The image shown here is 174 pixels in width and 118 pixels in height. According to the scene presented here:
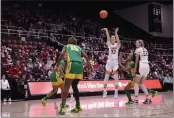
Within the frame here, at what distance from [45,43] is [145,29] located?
13677 millimetres

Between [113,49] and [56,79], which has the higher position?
[113,49]

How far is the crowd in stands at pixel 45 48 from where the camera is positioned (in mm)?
18234

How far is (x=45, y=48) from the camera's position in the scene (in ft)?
72.6

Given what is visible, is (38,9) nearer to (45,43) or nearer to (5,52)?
(45,43)

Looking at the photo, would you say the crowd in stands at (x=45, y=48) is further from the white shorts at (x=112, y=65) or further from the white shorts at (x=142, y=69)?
the white shorts at (x=142, y=69)

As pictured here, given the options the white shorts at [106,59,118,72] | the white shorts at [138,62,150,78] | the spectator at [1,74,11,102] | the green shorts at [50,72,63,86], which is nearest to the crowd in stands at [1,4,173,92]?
the spectator at [1,74,11,102]

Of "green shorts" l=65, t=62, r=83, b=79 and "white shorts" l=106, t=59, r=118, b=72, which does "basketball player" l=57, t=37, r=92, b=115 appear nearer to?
"green shorts" l=65, t=62, r=83, b=79

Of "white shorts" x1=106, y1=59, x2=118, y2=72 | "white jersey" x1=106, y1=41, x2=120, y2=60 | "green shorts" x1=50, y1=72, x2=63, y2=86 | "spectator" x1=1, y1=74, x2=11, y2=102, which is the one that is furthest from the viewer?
"spectator" x1=1, y1=74, x2=11, y2=102

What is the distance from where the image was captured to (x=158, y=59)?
2842 centimetres

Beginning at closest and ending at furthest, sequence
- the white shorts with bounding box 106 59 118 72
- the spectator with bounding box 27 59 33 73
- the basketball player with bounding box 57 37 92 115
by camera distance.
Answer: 1. the basketball player with bounding box 57 37 92 115
2. the white shorts with bounding box 106 59 118 72
3. the spectator with bounding box 27 59 33 73

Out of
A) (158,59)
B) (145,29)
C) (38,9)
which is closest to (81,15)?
(38,9)

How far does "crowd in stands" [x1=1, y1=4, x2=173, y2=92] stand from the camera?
1823cm

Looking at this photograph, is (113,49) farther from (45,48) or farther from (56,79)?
(45,48)

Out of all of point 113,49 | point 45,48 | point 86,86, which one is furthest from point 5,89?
point 45,48
